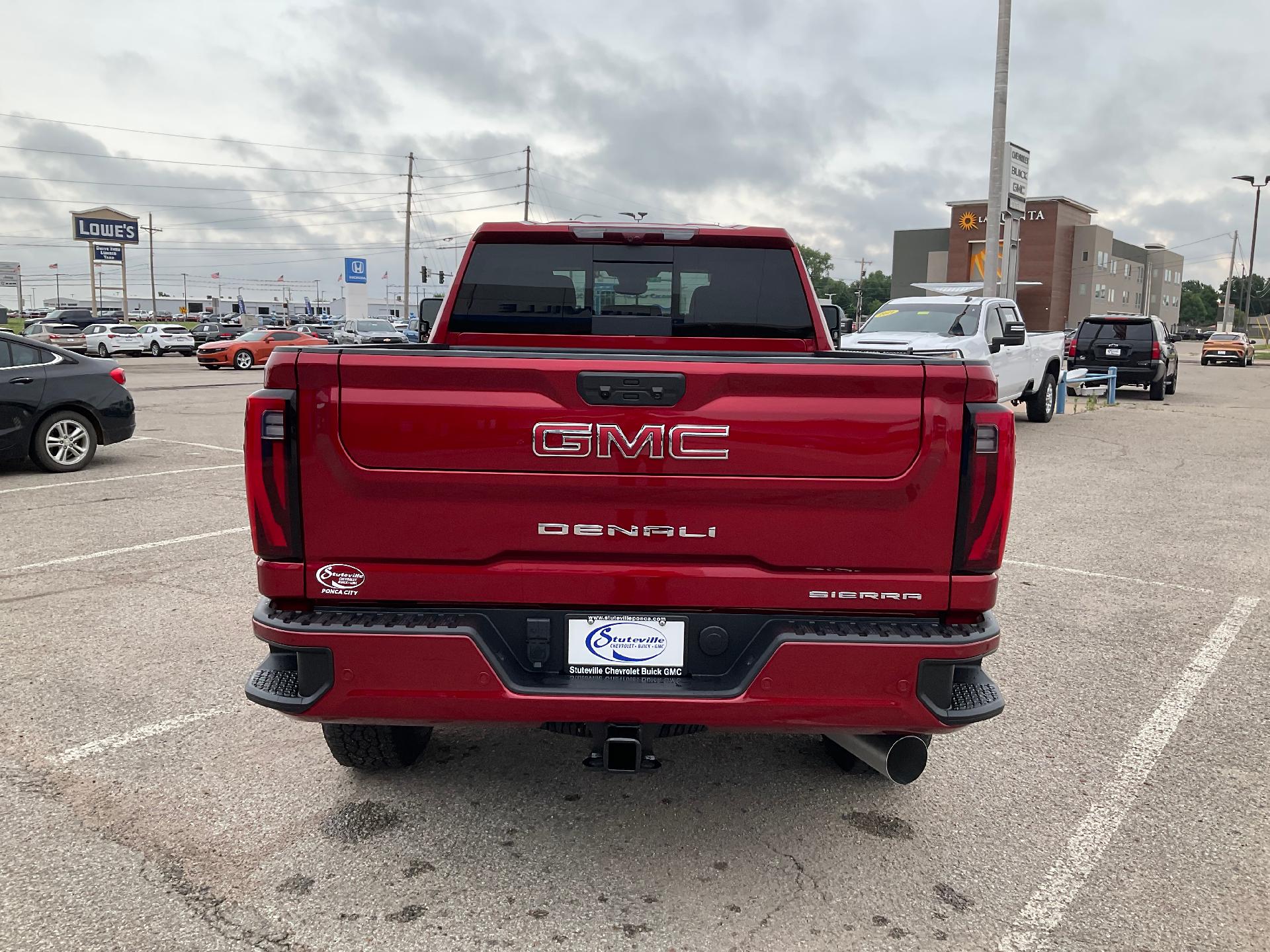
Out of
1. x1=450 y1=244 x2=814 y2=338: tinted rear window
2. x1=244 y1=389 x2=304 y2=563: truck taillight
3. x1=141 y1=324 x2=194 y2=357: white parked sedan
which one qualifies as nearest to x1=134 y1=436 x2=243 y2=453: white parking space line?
x1=450 y1=244 x2=814 y2=338: tinted rear window

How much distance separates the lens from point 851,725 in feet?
9.39

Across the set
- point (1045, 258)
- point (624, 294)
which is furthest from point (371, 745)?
point (1045, 258)

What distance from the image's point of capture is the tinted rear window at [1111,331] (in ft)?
75.4

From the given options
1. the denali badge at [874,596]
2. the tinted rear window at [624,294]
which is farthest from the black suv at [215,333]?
the denali badge at [874,596]

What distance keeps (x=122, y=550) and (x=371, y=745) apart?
4613 millimetres

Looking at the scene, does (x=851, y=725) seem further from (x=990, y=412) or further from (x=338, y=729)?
(x=338, y=729)

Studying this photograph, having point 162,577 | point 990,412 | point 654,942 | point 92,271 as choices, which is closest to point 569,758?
point 654,942

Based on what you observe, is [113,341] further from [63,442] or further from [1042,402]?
[1042,402]

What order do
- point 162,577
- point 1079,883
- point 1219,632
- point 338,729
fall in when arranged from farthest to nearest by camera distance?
point 162,577, point 1219,632, point 338,729, point 1079,883

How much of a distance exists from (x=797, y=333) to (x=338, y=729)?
2461mm

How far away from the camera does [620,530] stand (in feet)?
9.07

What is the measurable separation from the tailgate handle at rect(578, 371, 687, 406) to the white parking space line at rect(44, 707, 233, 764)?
2.68 m

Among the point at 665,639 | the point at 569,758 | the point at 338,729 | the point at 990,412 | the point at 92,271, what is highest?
the point at 92,271

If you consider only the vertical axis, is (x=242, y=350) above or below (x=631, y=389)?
below
